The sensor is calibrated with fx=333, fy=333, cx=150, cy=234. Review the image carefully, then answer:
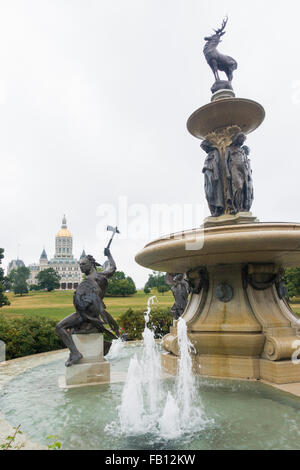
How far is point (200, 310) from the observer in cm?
702

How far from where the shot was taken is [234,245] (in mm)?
5625

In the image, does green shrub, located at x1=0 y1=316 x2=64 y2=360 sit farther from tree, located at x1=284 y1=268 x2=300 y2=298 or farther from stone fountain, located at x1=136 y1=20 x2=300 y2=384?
tree, located at x1=284 y1=268 x2=300 y2=298

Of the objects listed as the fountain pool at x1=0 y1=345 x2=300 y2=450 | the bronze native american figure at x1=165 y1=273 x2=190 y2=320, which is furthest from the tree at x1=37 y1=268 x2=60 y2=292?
the fountain pool at x1=0 y1=345 x2=300 y2=450

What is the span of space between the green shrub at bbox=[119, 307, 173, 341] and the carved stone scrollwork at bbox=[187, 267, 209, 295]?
628 cm

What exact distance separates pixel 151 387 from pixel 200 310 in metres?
2.41

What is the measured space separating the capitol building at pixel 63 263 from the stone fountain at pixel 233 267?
512ft

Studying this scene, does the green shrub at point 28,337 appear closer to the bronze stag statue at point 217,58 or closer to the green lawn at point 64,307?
the green lawn at point 64,307

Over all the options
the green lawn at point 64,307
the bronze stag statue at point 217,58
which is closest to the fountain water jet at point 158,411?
the bronze stag statue at point 217,58

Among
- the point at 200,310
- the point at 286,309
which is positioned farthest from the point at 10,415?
the point at 286,309

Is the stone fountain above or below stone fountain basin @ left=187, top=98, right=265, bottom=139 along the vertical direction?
below

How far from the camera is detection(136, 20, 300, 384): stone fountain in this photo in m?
5.66

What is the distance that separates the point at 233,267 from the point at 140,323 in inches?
289

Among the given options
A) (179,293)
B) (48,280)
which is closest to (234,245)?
(179,293)
